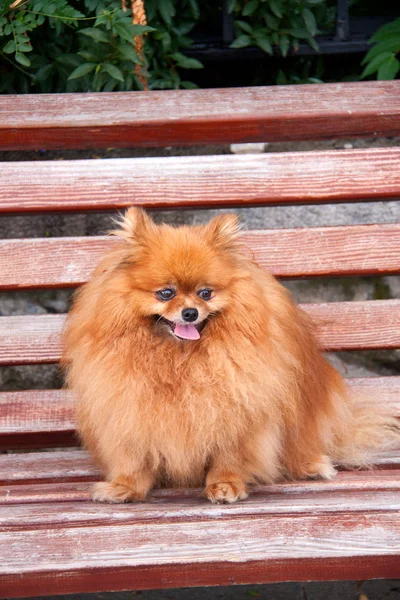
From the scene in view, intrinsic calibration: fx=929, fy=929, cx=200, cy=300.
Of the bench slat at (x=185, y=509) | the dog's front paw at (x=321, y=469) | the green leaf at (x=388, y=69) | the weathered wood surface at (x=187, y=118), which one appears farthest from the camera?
the green leaf at (x=388, y=69)

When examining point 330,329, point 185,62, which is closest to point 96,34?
point 185,62

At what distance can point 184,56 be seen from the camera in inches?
158

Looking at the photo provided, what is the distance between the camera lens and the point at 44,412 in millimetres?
3312

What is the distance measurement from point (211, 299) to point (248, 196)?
864 millimetres

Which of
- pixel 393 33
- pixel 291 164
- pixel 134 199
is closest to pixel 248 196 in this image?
pixel 291 164

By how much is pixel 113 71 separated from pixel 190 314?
1535mm

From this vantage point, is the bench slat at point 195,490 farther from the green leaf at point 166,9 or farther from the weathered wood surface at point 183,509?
the green leaf at point 166,9

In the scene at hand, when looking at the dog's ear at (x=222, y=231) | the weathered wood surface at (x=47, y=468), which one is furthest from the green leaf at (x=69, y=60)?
the weathered wood surface at (x=47, y=468)

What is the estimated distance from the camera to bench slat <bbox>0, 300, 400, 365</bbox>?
3.31 m

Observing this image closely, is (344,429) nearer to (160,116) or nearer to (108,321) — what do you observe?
(108,321)

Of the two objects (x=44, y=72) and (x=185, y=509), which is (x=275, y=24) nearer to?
(x=44, y=72)

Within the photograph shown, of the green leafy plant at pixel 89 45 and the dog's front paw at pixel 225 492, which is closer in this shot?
the dog's front paw at pixel 225 492

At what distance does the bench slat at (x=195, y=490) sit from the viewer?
2.44m

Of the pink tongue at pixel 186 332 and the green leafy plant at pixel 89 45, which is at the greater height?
the green leafy plant at pixel 89 45
